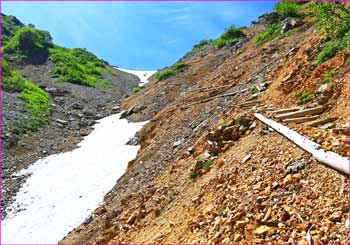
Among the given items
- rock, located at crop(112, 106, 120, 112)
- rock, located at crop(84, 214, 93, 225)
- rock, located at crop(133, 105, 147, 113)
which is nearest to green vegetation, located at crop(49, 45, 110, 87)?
rock, located at crop(112, 106, 120, 112)

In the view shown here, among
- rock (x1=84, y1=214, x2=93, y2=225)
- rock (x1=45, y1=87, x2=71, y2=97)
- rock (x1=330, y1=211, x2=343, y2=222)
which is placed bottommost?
rock (x1=330, y1=211, x2=343, y2=222)

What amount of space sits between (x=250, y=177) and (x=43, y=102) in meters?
34.7

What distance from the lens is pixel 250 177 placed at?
28.8 feet

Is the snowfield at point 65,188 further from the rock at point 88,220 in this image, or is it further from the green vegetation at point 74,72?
the green vegetation at point 74,72

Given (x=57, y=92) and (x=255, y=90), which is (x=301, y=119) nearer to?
(x=255, y=90)

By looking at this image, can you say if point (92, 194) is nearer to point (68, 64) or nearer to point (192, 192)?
point (192, 192)

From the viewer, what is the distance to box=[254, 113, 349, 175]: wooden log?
6856 millimetres

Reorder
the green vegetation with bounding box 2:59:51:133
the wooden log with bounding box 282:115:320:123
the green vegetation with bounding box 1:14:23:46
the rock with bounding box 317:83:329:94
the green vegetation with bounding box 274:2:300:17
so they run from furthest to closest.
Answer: the green vegetation with bounding box 1:14:23:46
the green vegetation with bounding box 274:2:300:17
the green vegetation with bounding box 2:59:51:133
the rock with bounding box 317:83:329:94
the wooden log with bounding box 282:115:320:123

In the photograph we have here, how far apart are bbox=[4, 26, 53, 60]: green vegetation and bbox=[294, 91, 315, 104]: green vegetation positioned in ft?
208

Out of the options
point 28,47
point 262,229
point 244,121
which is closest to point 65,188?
point 244,121

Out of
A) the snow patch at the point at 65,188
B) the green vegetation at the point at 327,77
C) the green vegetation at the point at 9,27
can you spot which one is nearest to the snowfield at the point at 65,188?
the snow patch at the point at 65,188

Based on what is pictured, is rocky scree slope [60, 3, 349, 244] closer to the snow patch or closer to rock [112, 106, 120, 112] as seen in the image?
the snow patch

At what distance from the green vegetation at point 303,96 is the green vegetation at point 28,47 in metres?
63.3

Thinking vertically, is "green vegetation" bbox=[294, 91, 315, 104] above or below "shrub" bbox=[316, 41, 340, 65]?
below
